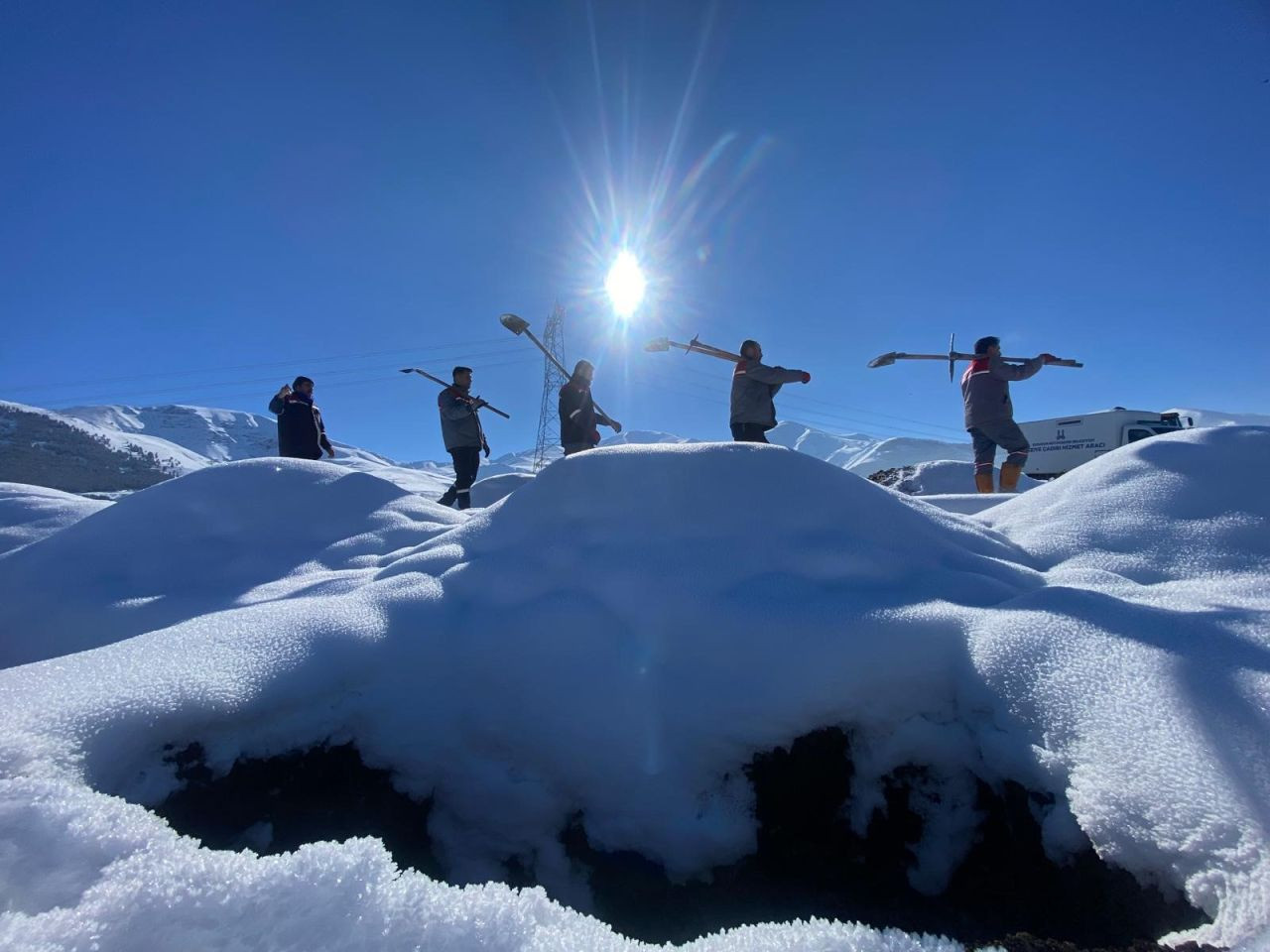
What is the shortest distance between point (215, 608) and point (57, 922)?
182cm

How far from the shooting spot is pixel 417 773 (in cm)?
149

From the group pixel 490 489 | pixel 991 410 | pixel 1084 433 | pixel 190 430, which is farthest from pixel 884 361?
pixel 190 430

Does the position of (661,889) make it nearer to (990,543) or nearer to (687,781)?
(687,781)

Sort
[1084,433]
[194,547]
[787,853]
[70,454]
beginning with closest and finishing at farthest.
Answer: [787,853] < [194,547] < [1084,433] < [70,454]

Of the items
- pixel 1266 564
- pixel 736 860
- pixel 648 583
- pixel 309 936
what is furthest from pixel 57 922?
pixel 1266 564

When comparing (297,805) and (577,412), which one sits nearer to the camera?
(297,805)

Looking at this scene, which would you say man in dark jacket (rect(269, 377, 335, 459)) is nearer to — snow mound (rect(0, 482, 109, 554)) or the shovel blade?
snow mound (rect(0, 482, 109, 554))

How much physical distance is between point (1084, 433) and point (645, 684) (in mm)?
26988

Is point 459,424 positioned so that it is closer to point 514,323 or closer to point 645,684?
point 514,323

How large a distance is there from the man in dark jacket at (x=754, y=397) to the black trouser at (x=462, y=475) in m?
3.29

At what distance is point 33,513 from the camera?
3.69m

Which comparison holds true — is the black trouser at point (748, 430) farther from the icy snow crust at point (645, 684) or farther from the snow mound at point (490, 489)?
the snow mound at point (490, 489)

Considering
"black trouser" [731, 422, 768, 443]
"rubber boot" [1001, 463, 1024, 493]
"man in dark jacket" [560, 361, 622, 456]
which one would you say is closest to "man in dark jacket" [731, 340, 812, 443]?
"black trouser" [731, 422, 768, 443]

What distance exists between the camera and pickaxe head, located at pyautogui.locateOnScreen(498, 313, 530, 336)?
938 cm
